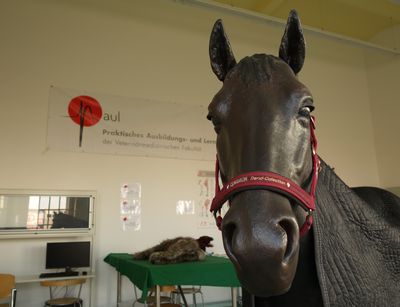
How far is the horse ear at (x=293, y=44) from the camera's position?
2.90 feet

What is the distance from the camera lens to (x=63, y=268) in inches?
157

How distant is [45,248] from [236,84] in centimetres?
409

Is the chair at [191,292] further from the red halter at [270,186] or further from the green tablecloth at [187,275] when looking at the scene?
the red halter at [270,186]

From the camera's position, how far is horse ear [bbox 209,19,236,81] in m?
0.97

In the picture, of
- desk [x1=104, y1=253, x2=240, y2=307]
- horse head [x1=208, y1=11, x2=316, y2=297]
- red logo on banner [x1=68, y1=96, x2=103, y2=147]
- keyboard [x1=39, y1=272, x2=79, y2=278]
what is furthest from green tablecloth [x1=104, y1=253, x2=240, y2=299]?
red logo on banner [x1=68, y1=96, x2=103, y2=147]

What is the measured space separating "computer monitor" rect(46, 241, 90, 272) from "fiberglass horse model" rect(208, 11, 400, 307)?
3406 millimetres

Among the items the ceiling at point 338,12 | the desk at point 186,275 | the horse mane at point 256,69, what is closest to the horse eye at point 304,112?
the horse mane at point 256,69

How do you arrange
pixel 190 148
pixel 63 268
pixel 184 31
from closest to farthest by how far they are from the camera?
1. pixel 63 268
2. pixel 190 148
3. pixel 184 31

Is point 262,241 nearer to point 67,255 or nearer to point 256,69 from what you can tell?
point 256,69

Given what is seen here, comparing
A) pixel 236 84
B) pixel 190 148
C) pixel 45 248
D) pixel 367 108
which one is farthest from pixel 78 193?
pixel 367 108

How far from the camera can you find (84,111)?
4.66 metres

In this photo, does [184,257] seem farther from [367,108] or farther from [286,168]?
[367,108]

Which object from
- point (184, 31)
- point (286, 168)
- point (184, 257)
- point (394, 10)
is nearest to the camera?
point (286, 168)

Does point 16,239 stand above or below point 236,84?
below
